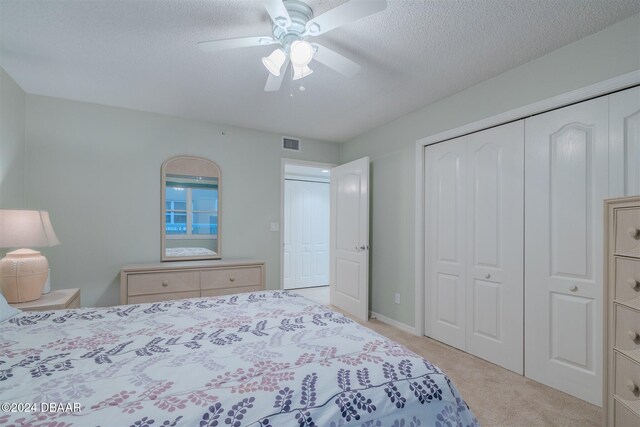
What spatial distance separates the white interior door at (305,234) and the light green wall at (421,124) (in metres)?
1.40

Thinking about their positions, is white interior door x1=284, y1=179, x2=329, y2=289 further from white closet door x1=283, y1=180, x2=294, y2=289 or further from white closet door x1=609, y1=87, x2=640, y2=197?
white closet door x1=609, y1=87, x2=640, y2=197

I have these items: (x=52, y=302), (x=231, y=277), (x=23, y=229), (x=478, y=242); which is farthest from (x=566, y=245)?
(x=23, y=229)

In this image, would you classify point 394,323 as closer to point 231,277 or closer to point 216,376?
point 231,277

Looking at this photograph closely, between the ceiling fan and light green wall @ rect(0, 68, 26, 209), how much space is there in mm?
1993

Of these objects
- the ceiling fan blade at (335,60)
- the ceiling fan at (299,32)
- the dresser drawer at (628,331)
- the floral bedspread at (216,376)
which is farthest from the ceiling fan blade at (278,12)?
the dresser drawer at (628,331)

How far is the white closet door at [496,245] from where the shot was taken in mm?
2404

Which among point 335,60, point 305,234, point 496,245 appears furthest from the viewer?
point 305,234

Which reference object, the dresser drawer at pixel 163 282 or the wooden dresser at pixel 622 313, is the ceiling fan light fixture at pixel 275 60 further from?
the dresser drawer at pixel 163 282

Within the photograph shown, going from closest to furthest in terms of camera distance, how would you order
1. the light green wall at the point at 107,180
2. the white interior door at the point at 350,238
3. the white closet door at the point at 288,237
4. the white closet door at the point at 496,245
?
the white closet door at the point at 496,245
the light green wall at the point at 107,180
the white interior door at the point at 350,238
the white closet door at the point at 288,237

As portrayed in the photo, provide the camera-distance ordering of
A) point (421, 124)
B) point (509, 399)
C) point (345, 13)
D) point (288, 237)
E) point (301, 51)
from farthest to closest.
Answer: point (288, 237), point (421, 124), point (509, 399), point (301, 51), point (345, 13)

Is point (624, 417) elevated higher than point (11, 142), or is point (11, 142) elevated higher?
point (11, 142)

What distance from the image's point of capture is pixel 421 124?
3.23 metres

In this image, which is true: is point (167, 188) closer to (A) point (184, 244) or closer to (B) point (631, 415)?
(A) point (184, 244)

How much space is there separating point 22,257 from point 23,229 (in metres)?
0.27
